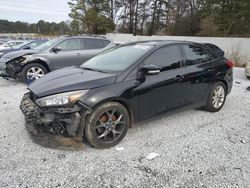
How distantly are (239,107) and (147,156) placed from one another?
3140 millimetres

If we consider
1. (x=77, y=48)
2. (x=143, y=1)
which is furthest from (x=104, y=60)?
(x=143, y=1)

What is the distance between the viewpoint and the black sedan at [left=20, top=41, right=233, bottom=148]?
3002mm

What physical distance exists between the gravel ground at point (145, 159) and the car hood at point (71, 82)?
82 cm

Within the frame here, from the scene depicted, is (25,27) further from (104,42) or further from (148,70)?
(148,70)

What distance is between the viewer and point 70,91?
3.02 m

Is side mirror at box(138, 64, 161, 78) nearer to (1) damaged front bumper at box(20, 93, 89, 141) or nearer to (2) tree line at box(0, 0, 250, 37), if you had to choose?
(1) damaged front bumper at box(20, 93, 89, 141)

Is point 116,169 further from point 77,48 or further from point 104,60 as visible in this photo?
point 77,48

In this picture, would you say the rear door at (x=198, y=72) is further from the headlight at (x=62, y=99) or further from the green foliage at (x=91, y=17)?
the green foliage at (x=91, y=17)

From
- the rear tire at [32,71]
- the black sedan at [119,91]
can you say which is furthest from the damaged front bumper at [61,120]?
the rear tire at [32,71]

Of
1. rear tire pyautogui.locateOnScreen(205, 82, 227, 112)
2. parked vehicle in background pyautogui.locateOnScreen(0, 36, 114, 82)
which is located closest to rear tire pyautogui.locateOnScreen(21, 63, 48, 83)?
parked vehicle in background pyautogui.locateOnScreen(0, 36, 114, 82)

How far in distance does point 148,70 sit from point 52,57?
15.2 feet

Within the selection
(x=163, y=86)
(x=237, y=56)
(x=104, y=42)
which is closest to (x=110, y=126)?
(x=163, y=86)

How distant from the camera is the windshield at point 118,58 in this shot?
11.8 feet

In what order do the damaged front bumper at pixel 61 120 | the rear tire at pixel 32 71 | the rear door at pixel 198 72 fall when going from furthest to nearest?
the rear tire at pixel 32 71 < the rear door at pixel 198 72 < the damaged front bumper at pixel 61 120
